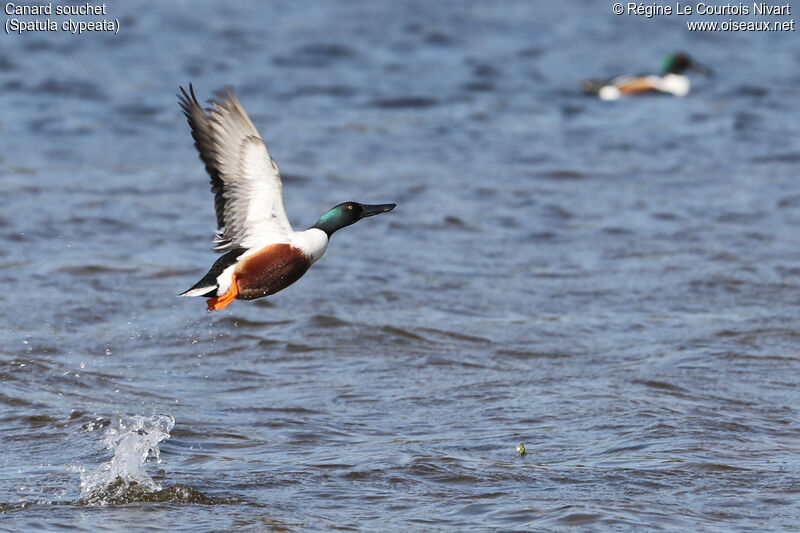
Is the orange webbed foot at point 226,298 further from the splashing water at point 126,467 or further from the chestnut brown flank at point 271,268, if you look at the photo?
the splashing water at point 126,467

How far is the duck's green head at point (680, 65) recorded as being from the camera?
16.4 m

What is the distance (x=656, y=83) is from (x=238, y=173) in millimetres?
11944

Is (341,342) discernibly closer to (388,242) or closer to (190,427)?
(190,427)

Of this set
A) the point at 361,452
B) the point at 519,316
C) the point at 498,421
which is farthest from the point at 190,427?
the point at 519,316

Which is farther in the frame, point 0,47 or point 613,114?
point 0,47

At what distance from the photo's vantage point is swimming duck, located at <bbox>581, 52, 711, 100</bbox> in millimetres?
15531

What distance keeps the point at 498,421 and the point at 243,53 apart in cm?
1199

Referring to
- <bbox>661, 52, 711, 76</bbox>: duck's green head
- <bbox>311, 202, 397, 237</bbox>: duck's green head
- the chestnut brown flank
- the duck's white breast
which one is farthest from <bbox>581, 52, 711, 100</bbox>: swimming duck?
the chestnut brown flank

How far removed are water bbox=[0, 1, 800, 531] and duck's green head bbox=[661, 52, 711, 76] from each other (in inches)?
17.4

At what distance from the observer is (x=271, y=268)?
16.1 feet

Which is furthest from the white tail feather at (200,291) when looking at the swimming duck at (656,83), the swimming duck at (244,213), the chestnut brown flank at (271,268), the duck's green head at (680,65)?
the duck's green head at (680,65)

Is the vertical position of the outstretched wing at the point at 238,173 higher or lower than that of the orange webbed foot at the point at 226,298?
higher

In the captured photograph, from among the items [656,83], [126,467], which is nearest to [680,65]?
[656,83]

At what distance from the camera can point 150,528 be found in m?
4.73
